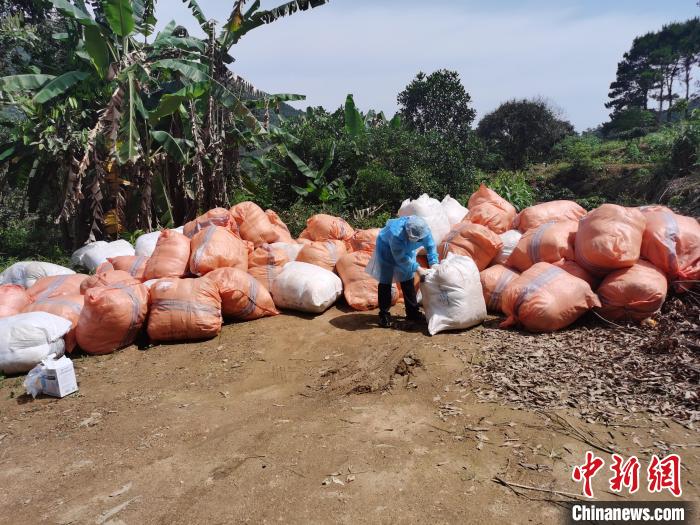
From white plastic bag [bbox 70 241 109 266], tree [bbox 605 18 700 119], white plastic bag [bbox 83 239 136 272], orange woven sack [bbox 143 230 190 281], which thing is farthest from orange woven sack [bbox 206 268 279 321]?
tree [bbox 605 18 700 119]


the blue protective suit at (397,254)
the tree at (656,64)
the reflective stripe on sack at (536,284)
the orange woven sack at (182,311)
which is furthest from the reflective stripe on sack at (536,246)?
the tree at (656,64)

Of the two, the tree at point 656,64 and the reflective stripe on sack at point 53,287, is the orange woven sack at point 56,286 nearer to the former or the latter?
the reflective stripe on sack at point 53,287

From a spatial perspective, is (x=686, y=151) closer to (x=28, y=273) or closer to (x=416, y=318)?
(x=416, y=318)

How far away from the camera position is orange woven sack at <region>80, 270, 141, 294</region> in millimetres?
4625

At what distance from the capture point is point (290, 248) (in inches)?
232

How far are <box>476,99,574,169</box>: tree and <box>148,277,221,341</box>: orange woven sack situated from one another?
1281 centimetres

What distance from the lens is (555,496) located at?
7.29ft

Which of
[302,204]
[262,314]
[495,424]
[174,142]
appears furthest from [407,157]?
[495,424]

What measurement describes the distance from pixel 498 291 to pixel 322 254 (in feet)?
6.56

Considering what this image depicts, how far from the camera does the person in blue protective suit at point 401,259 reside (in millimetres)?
4477

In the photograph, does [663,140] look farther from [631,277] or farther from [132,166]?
[132,166]

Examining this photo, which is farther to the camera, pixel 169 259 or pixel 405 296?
pixel 169 259

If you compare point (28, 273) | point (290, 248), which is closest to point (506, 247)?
point (290, 248)

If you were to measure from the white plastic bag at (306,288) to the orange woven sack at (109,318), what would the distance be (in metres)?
1.36
